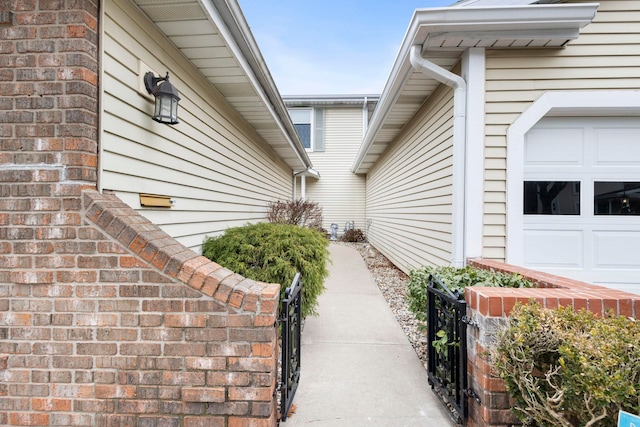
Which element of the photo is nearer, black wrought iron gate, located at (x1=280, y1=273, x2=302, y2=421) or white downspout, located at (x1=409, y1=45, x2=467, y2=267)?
black wrought iron gate, located at (x1=280, y1=273, x2=302, y2=421)

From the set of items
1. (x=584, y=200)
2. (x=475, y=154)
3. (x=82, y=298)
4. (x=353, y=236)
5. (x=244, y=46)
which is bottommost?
(x=353, y=236)

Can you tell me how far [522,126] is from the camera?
3443 millimetres

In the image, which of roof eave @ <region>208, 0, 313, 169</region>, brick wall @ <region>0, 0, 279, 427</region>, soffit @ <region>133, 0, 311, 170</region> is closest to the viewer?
brick wall @ <region>0, 0, 279, 427</region>

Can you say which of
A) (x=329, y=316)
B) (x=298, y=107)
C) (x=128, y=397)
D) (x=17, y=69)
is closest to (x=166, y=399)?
(x=128, y=397)

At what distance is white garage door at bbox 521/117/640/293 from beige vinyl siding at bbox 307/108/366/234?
33.1ft

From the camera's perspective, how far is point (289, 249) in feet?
11.5

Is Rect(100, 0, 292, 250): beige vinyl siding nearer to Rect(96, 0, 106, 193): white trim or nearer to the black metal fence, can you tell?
Rect(96, 0, 106, 193): white trim

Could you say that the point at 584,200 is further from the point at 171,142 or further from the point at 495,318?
the point at 171,142

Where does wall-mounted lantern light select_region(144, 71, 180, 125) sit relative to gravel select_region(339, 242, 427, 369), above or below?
above

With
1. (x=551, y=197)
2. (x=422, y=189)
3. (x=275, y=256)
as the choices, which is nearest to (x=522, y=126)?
(x=551, y=197)

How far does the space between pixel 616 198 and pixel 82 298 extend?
16.7ft

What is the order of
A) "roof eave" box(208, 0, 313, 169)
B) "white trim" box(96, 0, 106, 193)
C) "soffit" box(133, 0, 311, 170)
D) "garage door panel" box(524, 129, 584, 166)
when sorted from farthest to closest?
1. "garage door panel" box(524, 129, 584, 166)
2. "roof eave" box(208, 0, 313, 169)
3. "soffit" box(133, 0, 311, 170)
4. "white trim" box(96, 0, 106, 193)

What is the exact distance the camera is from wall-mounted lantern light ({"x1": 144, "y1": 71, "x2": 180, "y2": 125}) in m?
2.63

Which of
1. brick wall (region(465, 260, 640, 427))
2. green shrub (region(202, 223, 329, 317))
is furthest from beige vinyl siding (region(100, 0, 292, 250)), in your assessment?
brick wall (region(465, 260, 640, 427))
